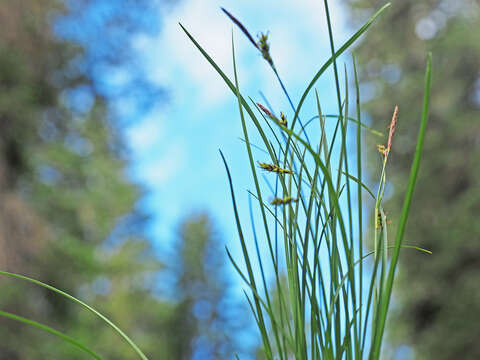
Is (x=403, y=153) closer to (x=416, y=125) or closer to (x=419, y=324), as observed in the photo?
(x=416, y=125)

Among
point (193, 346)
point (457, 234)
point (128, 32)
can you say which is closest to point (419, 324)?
point (457, 234)

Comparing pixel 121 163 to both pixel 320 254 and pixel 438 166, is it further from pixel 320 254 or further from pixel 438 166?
pixel 320 254

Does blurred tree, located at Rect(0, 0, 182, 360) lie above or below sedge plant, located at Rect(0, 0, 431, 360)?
above

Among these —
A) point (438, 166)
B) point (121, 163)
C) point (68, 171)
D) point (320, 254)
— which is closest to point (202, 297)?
point (121, 163)

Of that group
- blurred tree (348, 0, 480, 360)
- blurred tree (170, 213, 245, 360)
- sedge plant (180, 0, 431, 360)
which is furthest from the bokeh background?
blurred tree (170, 213, 245, 360)

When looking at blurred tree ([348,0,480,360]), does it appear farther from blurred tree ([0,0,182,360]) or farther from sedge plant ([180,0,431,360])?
sedge plant ([180,0,431,360])
